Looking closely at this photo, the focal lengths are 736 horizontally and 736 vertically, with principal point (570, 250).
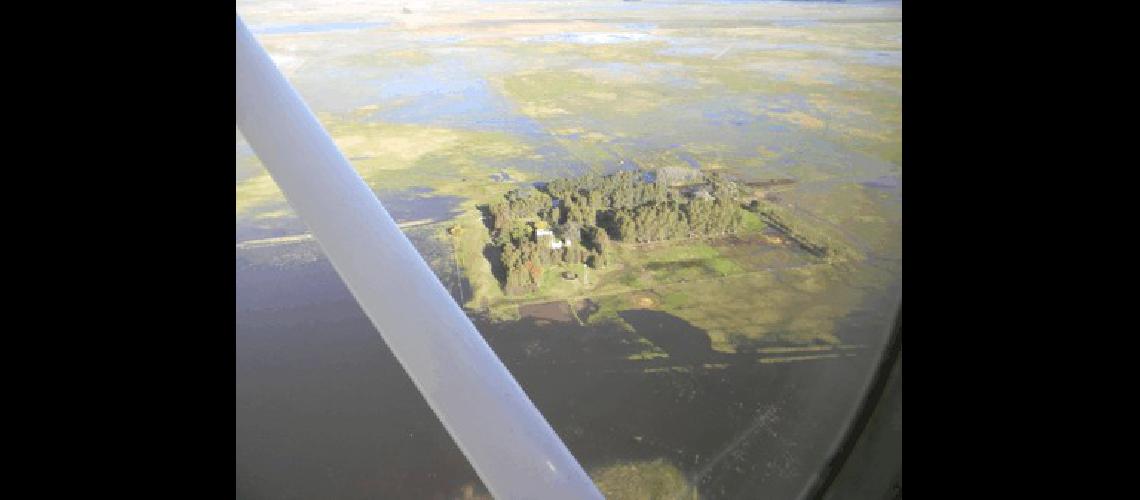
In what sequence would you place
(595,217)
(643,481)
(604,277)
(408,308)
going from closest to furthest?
(408,308) < (643,481) < (604,277) < (595,217)

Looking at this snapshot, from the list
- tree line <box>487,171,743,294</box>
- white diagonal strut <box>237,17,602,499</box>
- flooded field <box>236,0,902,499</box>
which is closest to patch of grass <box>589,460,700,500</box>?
flooded field <box>236,0,902,499</box>

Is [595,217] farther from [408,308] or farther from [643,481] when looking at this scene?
[408,308]

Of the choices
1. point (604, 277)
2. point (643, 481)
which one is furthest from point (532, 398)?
point (604, 277)

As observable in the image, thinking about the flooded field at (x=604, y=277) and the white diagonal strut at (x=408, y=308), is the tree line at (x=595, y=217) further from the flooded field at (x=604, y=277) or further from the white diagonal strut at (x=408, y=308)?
the white diagonal strut at (x=408, y=308)

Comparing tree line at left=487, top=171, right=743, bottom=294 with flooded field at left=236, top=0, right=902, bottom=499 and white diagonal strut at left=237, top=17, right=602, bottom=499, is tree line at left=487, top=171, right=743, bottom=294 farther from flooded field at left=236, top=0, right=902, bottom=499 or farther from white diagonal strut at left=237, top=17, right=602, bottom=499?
white diagonal strut at left=237, top=17, right=602, bottom=499
